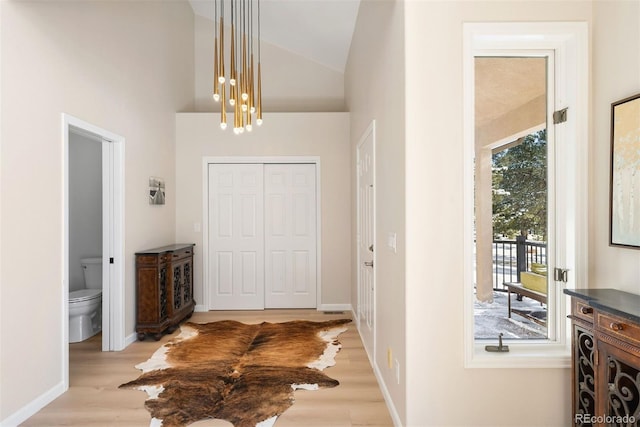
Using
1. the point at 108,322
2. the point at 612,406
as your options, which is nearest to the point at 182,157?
the point at 108,322

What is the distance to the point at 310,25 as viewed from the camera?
15.7ft

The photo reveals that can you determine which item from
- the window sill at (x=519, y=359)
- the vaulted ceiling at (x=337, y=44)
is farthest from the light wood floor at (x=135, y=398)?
the vaulted ceiling at (x=337, y=44)

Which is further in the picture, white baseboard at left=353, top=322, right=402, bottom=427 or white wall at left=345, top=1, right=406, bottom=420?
white baseboard at left=353, top=322, right=402, bottom=427

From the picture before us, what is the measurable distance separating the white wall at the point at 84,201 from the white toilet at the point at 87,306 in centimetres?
29

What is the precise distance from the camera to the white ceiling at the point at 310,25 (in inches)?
169

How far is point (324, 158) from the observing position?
525 cm

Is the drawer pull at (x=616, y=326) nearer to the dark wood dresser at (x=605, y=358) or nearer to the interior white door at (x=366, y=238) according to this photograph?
the dark wood dresser at (x=605, y=358)

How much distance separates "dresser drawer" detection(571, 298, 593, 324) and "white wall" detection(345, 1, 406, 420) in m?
0.84

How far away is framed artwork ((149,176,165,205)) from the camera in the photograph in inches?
Result: 173

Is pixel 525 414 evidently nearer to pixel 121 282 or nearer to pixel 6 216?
pixel 6 216

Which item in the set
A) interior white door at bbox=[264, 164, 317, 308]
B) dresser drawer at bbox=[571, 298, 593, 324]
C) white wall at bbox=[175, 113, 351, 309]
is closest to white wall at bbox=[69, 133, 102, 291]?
white wall at bbox=[175, 113, 351, 309]

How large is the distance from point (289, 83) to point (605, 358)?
16.7 feet

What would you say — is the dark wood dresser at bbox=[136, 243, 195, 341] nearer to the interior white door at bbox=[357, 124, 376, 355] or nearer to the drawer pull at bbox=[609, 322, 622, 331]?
the interior white door at bbox=[357, 124, 376, 355]

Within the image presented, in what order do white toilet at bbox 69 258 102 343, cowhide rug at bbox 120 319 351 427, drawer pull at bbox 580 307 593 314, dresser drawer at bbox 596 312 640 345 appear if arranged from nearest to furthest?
dresser drawer at bbox 596 312 640 345 < drawer pull at bbox 580 307 593 314 < cowhide rug at bbox 120 319 351 427 < white toilet at bbox 69 258 102 343
